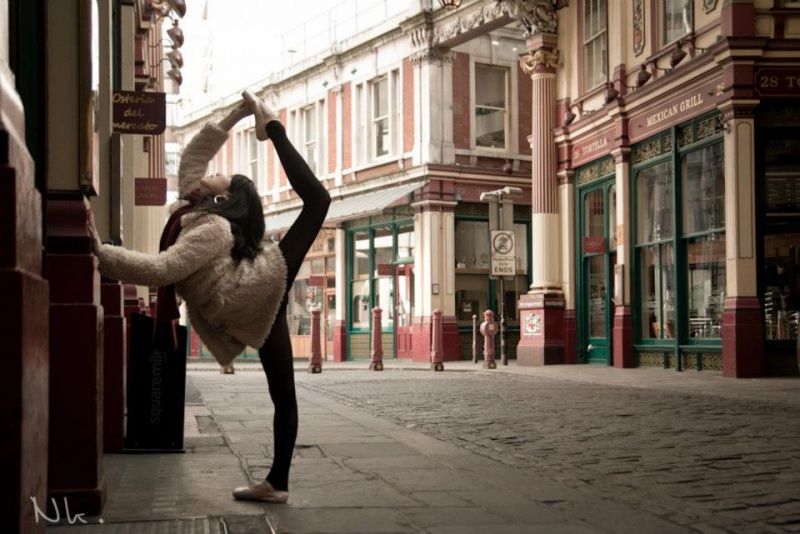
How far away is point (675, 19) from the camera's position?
19.0 metres

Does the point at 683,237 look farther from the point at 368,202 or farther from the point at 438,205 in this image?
the point at 368,202

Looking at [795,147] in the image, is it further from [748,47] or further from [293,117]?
[293,117]

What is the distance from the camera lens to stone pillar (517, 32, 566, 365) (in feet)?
76.1

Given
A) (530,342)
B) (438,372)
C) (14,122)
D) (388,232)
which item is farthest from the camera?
(388,232)

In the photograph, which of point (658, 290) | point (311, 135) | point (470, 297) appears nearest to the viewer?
point (658, 290)

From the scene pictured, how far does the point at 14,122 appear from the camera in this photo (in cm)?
305

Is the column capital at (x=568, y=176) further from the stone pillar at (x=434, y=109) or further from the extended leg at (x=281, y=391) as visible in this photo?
the extended leg at (x=281, y=391)

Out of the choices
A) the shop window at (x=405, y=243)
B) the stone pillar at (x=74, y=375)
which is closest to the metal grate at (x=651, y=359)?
the shop window at (x=405, y=243)

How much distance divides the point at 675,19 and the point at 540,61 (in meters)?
4.99

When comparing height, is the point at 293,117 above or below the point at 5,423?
above

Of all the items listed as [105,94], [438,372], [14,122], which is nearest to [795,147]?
[438,372]

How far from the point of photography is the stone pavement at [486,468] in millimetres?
4887

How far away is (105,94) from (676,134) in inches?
522

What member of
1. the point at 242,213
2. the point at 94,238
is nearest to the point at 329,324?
the point at 242,213
